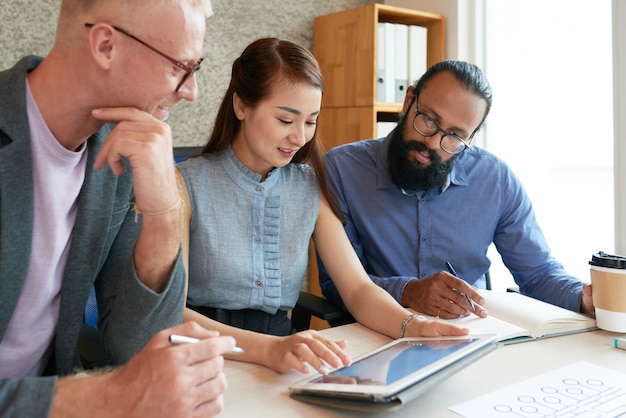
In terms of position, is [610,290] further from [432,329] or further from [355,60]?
[355,60]

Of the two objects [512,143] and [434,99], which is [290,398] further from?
[512,143]

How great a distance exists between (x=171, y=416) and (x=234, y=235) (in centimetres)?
79

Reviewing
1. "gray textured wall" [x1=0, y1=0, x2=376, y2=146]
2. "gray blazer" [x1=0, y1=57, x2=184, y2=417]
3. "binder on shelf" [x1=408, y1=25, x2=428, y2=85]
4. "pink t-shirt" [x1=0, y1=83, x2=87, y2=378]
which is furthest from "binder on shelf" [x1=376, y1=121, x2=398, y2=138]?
"pink t-shirt" [x1=0, y1=83, x2=87, y2=378]

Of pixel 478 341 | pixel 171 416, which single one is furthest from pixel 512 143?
pixel 171 416

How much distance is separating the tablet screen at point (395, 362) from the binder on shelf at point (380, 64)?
202 cm

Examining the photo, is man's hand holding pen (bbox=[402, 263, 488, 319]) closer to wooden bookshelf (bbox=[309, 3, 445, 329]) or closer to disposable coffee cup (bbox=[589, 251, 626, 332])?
disposable coffee cup (bbox=[589, 251, 626, 332])

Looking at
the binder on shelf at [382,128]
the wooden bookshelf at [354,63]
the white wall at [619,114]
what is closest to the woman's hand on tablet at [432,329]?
the white wall at [619,114]

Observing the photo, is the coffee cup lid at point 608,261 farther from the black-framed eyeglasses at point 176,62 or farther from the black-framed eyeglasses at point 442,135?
the black-framed eyeglasses at point 176,62

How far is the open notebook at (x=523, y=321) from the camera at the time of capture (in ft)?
4.49

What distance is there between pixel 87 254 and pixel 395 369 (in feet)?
1.90

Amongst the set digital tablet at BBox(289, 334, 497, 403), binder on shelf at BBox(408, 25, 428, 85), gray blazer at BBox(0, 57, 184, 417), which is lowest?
digital tablet at BBox(289, 334, 497, 403)

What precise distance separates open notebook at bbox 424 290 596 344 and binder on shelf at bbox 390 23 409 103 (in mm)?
1780

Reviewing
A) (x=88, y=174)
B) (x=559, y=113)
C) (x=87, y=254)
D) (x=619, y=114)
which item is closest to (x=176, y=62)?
(x=88, y=174)

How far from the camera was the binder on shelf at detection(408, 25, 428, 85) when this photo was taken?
3.16 metres
